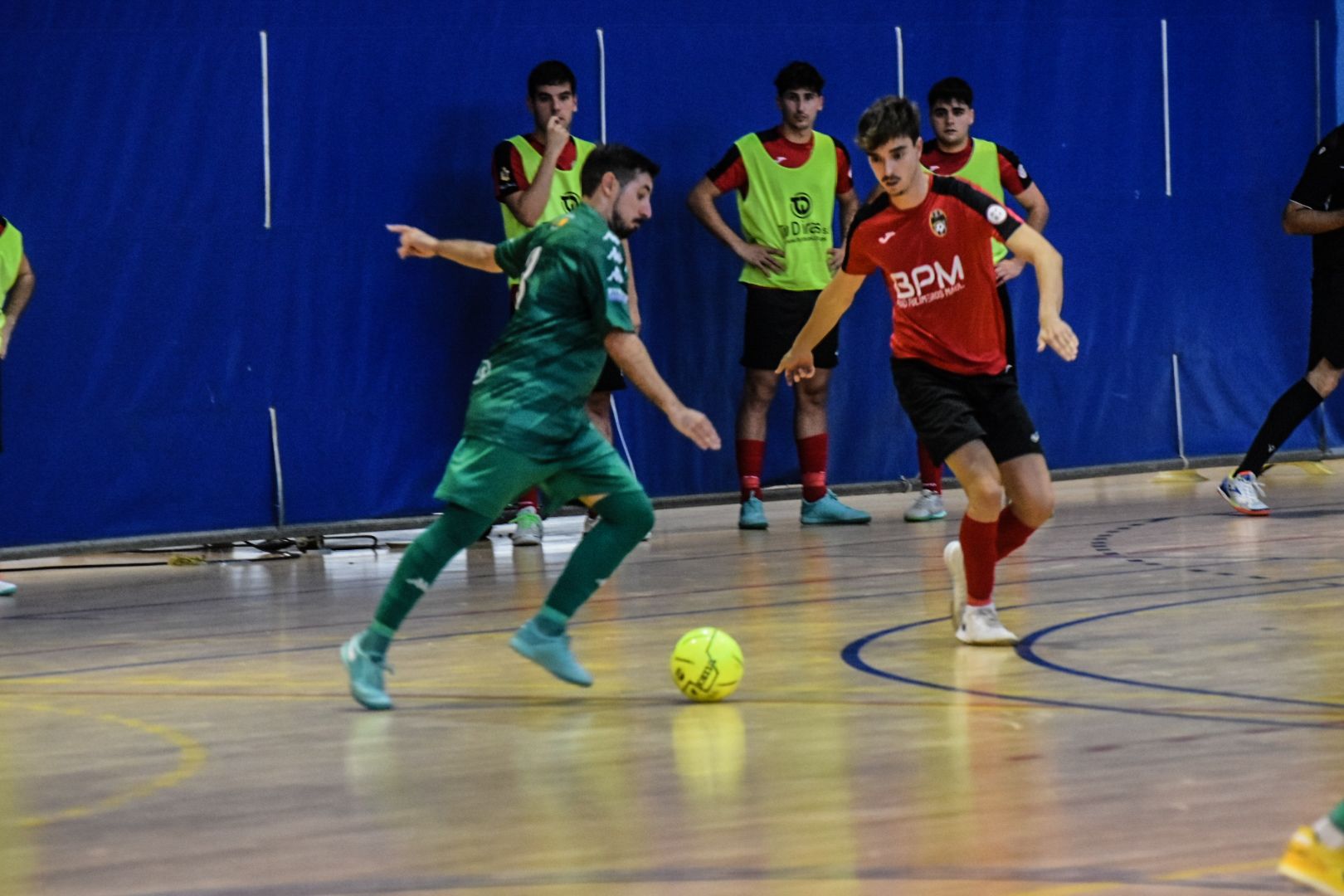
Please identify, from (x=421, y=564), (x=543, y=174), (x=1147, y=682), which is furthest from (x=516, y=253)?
(x=543, y=174)

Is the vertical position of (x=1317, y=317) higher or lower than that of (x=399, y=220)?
lower

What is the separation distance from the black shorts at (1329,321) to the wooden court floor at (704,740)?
2.16 metres

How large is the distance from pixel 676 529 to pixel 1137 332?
368 centimetres

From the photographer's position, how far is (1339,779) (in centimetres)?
454

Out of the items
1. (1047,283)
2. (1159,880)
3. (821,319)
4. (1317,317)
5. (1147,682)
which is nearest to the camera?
(1159,880)

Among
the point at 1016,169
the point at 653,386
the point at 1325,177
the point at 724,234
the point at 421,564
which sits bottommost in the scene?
the point at 421,564

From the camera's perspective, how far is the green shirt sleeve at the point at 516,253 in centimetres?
634

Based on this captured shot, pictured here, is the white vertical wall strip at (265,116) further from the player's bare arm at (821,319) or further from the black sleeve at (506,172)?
the player's bare arm at (821,319)

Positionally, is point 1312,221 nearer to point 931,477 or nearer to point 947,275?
point 931,477

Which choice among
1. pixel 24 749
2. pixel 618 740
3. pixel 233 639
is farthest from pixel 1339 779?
pixel 233 639

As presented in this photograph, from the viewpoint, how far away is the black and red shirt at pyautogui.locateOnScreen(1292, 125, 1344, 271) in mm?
11320

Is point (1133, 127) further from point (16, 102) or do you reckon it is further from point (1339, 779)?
point (1339, 779)

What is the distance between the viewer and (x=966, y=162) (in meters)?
11.7

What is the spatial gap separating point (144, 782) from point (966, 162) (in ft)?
25.3
